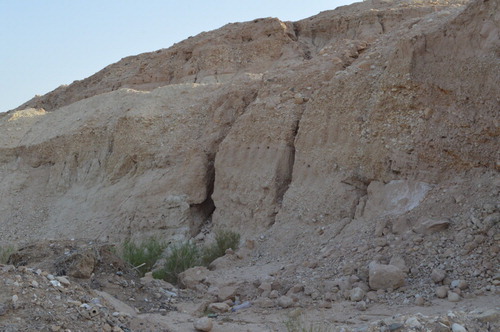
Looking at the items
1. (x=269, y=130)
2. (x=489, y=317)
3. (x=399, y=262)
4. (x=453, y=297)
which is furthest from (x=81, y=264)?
(x=269, y=130)

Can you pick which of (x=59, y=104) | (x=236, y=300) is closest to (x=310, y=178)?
(x=236, y=300)

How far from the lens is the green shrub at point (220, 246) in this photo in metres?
11.1

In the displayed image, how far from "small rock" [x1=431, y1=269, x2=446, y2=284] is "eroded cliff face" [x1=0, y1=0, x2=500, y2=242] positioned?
2.08 m

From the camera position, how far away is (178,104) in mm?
16578

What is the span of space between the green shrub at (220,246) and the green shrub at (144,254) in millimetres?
952

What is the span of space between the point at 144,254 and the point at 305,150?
3.46 meters

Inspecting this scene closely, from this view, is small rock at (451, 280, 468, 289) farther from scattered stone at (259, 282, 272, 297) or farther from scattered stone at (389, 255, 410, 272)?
scattered stone at (259, 282, 272, 297)

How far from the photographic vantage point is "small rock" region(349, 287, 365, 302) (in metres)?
7.26

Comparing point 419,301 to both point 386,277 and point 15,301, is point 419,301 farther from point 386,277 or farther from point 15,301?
point 15,301

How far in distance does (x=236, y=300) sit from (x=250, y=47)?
44.9 feet

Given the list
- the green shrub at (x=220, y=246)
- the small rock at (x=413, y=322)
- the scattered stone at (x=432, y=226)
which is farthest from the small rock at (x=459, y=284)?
the green shrub at (x=220, y=246)

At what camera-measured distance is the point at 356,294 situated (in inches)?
287

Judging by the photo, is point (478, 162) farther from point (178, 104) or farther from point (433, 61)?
point (178, 104)

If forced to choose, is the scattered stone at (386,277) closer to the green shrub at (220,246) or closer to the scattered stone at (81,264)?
the scattered stone at (81,264)
